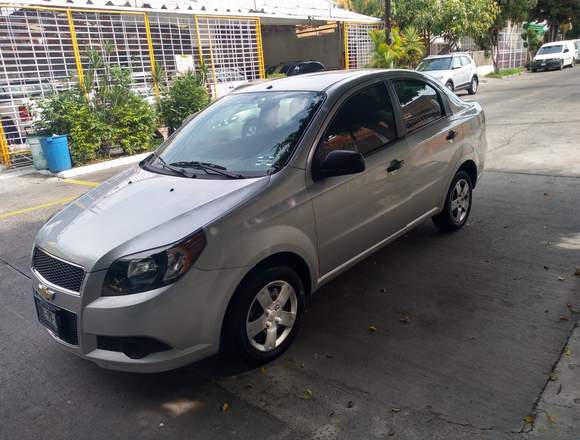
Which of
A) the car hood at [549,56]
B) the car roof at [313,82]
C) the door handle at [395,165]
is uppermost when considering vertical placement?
the car roof at [313,82]

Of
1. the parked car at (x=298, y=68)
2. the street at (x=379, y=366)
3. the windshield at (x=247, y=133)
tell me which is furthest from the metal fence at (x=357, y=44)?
the windshield at (x=247, y=133)

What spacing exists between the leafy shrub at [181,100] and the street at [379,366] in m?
8.11

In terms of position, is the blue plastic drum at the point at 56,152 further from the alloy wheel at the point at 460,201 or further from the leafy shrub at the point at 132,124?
the alloy wheel at the point at 460,201

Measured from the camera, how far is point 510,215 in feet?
19.1

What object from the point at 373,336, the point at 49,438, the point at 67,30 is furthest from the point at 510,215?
the point at 67,30

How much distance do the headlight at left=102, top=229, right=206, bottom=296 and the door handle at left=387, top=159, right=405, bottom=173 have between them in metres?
1.97

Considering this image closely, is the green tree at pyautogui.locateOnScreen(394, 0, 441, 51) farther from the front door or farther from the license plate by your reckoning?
the license plate

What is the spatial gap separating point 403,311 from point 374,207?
831mm

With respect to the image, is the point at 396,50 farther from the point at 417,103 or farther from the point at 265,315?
the point at 265,315

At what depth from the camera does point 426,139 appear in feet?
14.9

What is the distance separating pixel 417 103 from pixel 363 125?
964 mm

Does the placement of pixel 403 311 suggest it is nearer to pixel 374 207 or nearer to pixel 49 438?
pixel 374 207

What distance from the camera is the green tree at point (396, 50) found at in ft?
68.4

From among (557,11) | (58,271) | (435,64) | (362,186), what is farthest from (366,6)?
(58,271)
